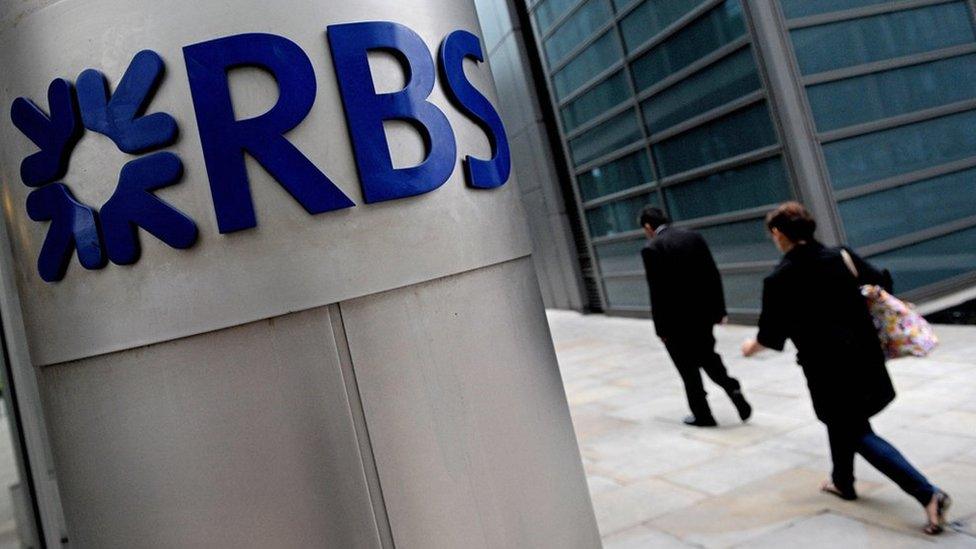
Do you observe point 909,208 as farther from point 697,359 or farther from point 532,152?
point 532,152

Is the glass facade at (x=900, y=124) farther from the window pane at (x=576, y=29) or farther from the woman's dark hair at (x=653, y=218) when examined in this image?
the window pane at (x=576, y=29)

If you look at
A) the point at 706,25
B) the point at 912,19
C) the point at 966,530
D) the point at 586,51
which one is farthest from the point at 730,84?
the point at 966,530

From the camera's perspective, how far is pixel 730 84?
382 inches

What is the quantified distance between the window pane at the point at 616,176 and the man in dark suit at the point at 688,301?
21.8 ft

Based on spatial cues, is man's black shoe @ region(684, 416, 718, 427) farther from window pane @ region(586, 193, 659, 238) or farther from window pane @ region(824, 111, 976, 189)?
window pane @ region(586, 193, 659, 238)

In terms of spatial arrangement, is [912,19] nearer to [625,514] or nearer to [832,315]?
[832,315]

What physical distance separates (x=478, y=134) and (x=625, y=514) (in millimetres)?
2915

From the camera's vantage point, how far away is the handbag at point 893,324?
3934mm

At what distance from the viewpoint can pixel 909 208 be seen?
915 cm

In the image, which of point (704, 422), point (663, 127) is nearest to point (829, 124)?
point (663, 127)

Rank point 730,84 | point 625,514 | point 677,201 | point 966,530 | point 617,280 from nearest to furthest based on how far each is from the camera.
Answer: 1. point 966,530
2. point 625,514
3. point 730,84
4. point 677,201
5. point 617,280

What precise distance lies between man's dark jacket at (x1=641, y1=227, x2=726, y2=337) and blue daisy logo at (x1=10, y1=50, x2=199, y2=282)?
14.0ft

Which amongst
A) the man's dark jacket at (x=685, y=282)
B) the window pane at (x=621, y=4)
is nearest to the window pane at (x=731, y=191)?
the window pane at (x=621, y=4)

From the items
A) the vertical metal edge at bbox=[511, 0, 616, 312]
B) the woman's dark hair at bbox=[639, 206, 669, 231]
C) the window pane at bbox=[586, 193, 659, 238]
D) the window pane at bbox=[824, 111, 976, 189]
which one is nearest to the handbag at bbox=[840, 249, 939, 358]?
the woman's dark hair at bbox=[639, 206, 669, 231]
